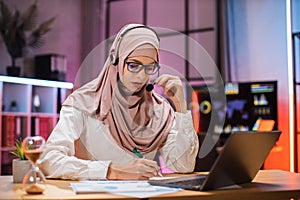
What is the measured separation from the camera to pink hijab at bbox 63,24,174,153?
183cm

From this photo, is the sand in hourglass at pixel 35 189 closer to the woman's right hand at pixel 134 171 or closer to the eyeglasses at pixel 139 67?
the woman's right hand at pixel 134 171

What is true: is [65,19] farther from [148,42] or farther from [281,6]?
[148,42]

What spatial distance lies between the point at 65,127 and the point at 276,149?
13.6ft

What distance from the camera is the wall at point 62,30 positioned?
241 inches

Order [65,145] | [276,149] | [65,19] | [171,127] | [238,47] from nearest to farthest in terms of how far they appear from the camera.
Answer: [65,145] < [171,127] < [276,149] < [238,47] < [65,19]

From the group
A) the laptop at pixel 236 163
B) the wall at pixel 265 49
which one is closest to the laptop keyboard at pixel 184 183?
the laptop at pixel 236 163

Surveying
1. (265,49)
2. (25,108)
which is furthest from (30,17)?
(265,49)

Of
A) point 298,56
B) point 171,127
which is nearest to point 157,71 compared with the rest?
point 171,127

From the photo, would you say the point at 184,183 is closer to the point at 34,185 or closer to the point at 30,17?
the point at 34,185

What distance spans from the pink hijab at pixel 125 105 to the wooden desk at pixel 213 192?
1.09 ft

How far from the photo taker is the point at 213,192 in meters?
1.40

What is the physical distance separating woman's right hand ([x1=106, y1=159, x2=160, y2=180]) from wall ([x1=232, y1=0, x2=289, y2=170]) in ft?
13.3

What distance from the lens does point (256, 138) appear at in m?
1.48

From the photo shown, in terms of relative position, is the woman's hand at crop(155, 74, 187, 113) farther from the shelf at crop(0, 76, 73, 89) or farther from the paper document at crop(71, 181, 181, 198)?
the shelf at crop(0, 76, 73, 89)
